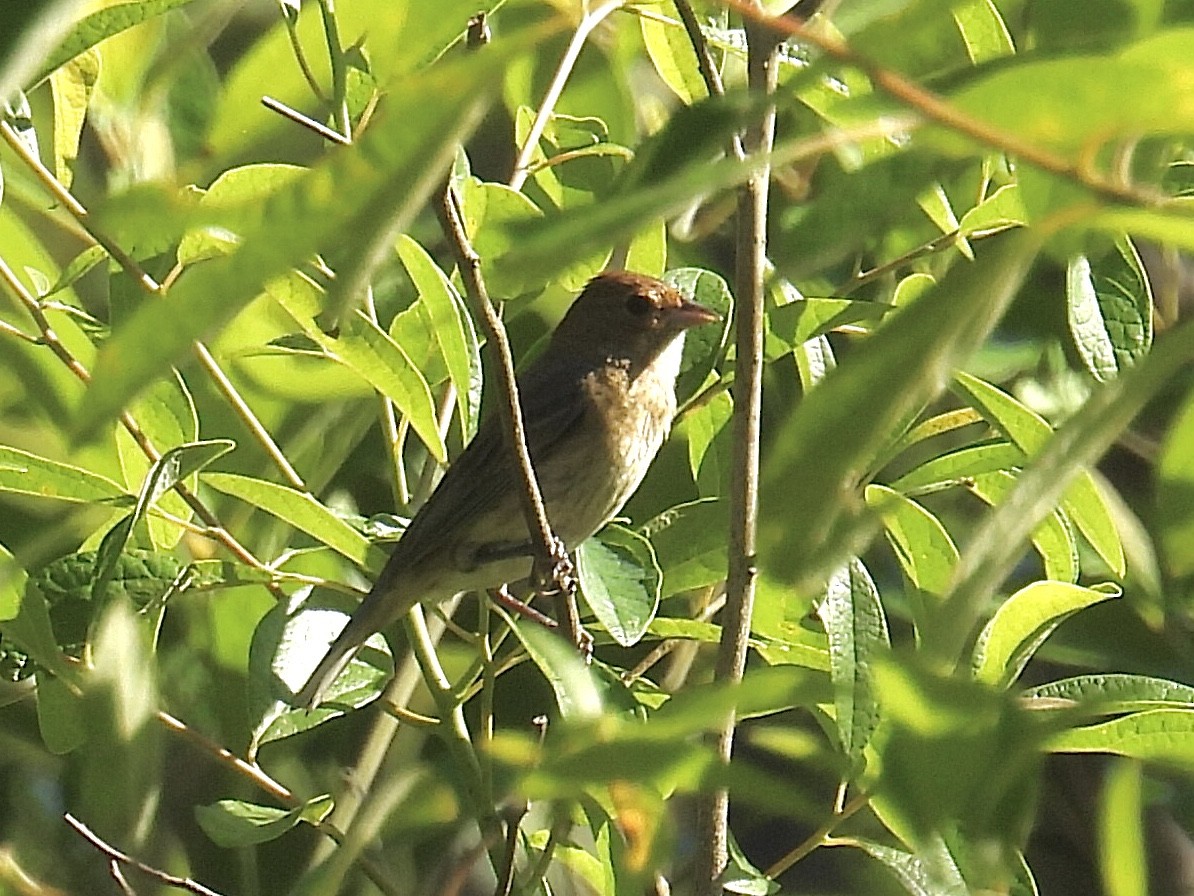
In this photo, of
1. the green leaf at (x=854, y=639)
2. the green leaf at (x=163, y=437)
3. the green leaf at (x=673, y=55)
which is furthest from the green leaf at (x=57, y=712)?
the green leaf at (x=673, y=55)

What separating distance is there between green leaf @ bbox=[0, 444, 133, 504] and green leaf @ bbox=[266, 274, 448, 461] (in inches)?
14.4

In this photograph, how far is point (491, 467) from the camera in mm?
4379

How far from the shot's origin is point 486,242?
2801 mm

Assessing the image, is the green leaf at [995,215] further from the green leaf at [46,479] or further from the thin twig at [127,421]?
the green leaf at [46,479]

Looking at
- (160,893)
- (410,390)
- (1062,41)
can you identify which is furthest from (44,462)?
(1062,41)

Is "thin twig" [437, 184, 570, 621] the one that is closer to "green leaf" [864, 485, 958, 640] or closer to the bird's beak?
"green leaf" [864, 485, 958, 640]

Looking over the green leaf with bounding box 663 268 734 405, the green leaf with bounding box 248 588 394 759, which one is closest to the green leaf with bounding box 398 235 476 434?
the green leaf with bounding box 248 588 394 759

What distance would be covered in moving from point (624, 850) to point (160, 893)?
1361mm

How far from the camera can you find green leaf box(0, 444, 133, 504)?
272cm

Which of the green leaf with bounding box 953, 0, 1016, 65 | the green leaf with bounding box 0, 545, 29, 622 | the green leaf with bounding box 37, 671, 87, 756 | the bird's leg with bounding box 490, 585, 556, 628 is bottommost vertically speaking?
the bird's leg with bounding box 490, 585, 556, 628

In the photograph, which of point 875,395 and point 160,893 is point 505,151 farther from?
point 875,395

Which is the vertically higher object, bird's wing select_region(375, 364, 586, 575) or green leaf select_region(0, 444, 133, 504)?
green leaf select_region(0, 444, 133, 504)

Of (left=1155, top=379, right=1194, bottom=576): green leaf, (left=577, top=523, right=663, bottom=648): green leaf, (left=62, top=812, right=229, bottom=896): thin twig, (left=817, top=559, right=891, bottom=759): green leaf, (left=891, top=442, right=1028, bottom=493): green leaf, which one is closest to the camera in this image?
(left=1155, top=379, right=1194, bottom=576): green leaf

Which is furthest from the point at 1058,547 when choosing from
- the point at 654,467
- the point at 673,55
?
the point at 654,467
